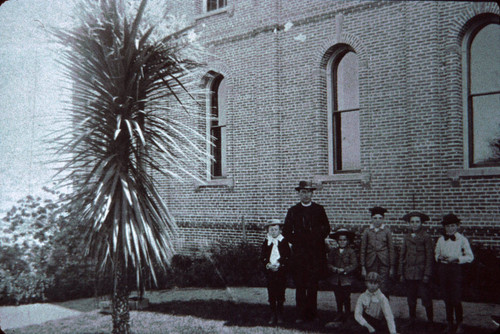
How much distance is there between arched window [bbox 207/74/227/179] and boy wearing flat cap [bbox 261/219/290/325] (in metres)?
4.79

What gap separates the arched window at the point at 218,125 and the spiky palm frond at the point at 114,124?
6147 millimetres

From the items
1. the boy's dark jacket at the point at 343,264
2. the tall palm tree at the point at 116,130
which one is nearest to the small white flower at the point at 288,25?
the tall palm tree at the point at 116,130

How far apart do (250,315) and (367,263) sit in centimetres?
212

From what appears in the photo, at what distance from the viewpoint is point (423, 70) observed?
8.56 meters

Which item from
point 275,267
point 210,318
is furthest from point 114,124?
point 210,318

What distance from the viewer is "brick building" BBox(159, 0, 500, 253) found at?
8195mm

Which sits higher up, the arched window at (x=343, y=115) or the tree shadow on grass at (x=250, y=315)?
the arched window at (x=343, y=115)

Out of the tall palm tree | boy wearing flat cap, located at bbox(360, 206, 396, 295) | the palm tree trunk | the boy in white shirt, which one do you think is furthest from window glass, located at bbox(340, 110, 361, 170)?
the palm tree trunk

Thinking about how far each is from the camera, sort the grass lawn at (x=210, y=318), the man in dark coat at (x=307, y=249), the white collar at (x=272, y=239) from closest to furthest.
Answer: the grass lawn at (x=210, y=318), the man in dark coat at (x=307, y=249), the white collar at (x=272, y=239)

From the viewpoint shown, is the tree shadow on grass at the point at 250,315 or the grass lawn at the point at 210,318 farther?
the grass lawn at the point at 210,318

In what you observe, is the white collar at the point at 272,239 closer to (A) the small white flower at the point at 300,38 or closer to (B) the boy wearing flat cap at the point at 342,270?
(B) the boy wearing flat cap at the point at 342,270

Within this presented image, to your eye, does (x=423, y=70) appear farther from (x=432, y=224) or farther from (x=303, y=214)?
(x=303, y=214)

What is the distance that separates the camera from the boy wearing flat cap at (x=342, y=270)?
650 centimetres

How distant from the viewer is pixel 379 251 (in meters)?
6.48
